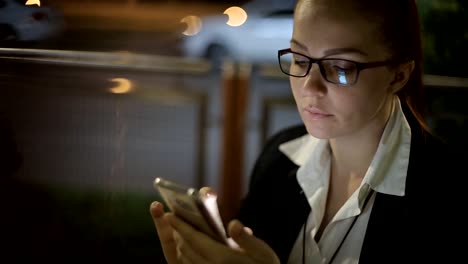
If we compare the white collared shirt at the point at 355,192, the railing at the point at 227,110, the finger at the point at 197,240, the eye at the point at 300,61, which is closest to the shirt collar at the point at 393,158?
the white collared shirt at the point at 355,192

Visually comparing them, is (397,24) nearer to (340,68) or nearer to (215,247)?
(340,68)

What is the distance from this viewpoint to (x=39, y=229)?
1.01 meters

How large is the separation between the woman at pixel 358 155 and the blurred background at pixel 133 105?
213 millimetres

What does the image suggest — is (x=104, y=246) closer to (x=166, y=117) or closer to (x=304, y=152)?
(x=304, y=152)

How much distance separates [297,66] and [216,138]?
1159 mm

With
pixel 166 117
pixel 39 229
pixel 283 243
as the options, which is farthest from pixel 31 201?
pixel 166 117

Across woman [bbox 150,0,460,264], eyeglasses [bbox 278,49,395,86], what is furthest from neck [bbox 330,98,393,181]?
eyeglasses [bbox 278,49,395,86]

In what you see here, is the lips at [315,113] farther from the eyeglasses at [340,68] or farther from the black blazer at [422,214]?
the black blazer at [422,214]

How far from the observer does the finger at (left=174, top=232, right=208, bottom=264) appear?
0.91m

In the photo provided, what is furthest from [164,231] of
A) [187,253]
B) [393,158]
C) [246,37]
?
[246,37]

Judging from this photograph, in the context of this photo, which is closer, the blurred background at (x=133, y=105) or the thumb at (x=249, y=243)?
the thumb at (x=249, y=243)

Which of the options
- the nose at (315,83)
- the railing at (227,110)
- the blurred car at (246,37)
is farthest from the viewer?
the railing at (227,110)

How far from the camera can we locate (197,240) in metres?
0.90

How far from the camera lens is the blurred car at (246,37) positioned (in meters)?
1.65
